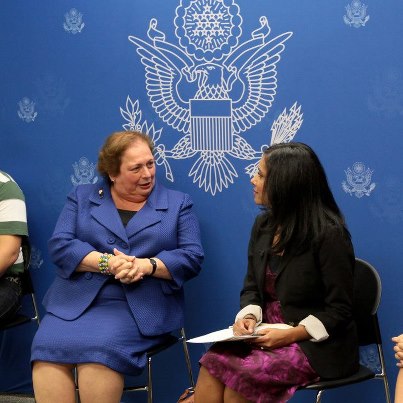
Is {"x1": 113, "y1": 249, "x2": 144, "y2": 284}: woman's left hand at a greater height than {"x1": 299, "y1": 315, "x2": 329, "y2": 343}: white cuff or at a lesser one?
greater

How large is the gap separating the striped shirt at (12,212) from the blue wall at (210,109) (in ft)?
0.69

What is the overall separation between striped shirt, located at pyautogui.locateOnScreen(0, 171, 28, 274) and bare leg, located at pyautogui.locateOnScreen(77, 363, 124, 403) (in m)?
0.82

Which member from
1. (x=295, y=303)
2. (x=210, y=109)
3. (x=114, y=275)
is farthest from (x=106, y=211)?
(x=295, y=303)

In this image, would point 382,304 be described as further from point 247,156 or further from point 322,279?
point 247,156

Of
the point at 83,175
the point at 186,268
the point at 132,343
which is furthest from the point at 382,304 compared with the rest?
the point at 83,175

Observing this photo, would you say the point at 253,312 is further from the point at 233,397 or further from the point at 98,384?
the point at 98,384

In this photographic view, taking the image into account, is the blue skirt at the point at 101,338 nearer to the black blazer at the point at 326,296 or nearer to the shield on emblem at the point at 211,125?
the black blazer at the point at 326,296

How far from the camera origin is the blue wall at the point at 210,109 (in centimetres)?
346

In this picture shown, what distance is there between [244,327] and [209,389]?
259mm

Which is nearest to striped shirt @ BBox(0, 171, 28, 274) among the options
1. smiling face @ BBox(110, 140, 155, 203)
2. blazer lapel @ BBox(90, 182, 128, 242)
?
blazer lapel @ BBox(90, 182, 128, 242)

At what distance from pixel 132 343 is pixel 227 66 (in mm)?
1289

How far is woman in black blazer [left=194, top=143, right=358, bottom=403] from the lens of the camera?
2934 millimetres

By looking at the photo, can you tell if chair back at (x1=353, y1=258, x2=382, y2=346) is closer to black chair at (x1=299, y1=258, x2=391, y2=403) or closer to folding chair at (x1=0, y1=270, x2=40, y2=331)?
black chair at (x1=299, y1=258, x2=391, y2=403)

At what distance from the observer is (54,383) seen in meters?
3.33
